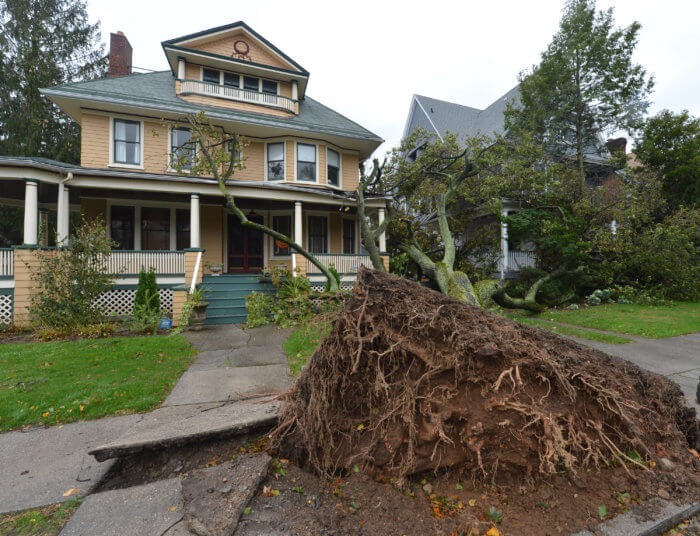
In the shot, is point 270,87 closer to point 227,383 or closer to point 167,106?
point 167,106

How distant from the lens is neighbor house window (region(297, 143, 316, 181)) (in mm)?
13742

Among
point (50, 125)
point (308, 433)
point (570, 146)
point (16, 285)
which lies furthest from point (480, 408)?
point (50, 125)

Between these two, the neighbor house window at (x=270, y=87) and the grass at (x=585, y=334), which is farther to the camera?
the neighbor house window at (x=270, y=87)

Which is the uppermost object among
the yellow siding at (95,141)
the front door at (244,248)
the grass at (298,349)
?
the yellow siding at (95,141)

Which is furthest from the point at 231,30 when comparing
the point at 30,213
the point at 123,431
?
the point at 123,431

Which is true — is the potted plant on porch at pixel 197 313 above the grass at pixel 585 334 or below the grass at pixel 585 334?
above

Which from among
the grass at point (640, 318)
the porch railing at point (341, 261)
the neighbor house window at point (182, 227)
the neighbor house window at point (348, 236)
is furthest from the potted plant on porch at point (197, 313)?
the grass at point (640, 318)

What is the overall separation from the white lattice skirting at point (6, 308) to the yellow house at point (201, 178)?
0.44 meters

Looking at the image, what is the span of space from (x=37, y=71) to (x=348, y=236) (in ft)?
63.0

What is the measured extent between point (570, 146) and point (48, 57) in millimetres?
28614

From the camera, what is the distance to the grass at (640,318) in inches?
Answer: 298

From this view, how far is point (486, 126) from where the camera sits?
1983cm

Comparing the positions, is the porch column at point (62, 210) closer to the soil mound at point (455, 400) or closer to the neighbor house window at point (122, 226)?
the neighbor house window at point (122, 226)

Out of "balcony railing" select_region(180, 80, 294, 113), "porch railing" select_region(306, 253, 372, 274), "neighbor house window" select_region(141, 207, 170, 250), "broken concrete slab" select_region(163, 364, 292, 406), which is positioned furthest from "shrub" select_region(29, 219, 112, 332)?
"balcony railing" select_region(180, 80, 294, 113)
